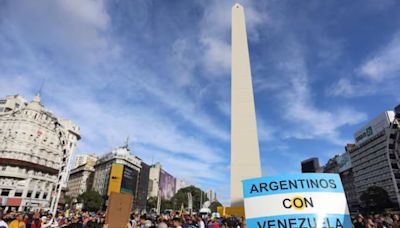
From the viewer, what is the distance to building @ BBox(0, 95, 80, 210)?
50.2 metres

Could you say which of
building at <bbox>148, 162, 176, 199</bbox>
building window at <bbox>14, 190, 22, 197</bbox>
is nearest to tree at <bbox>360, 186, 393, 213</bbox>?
building window at <bbox>14, 190, 22, 197</bbox>

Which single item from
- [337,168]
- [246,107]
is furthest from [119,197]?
[337,168]

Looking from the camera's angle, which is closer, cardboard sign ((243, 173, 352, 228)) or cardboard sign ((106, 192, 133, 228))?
cardboard sign ((243, 173, 352, 228))

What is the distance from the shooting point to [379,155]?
228 feet

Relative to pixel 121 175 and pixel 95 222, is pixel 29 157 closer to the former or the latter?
pixel 121 175

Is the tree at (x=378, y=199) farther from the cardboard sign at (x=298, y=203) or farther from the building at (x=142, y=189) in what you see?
the building at (x=142, y=189)

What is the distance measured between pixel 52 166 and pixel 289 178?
69.5 m

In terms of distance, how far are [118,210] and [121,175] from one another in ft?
290

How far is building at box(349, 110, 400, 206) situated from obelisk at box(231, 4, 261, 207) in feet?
213

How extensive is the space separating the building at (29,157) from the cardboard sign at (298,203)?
5915 centimetres

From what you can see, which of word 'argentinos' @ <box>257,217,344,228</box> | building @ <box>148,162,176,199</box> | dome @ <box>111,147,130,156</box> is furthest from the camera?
building @ <box>148,162,176,199</box>

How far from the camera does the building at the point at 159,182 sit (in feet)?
436

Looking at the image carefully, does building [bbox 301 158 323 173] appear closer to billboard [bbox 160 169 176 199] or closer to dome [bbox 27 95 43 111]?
billboard [bbox 160 169 176 199]

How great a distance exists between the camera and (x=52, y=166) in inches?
2366
